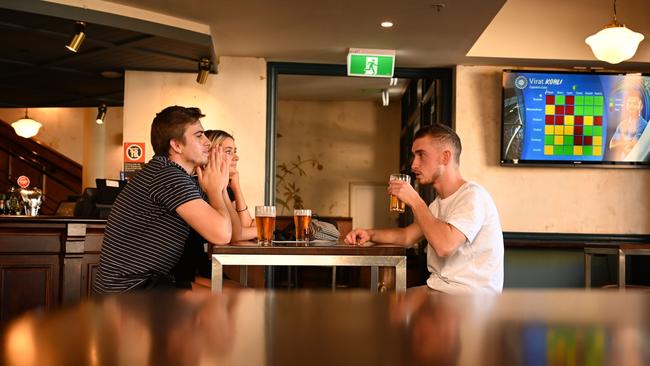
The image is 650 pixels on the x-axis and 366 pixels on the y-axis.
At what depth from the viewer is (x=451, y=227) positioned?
9.37ft

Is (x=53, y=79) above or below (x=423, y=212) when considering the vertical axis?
above

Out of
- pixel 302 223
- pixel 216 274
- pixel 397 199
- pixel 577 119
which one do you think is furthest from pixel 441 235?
pixel 577 119

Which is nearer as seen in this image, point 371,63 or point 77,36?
point 77,36

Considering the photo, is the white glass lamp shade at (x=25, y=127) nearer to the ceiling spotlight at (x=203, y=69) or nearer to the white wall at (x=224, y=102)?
the white wall at (x=224, y=102)

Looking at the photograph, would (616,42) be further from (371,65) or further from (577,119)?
(371,65)

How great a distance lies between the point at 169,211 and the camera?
2666mm

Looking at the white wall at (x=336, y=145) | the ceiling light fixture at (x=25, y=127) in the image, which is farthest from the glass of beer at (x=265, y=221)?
the white wall at (x=336, y=145)

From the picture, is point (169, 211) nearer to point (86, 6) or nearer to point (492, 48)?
point (86, 6)

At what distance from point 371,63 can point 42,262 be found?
3455 millimetres

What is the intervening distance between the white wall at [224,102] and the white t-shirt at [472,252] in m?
4.05

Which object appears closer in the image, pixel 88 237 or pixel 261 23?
pixel 88 237

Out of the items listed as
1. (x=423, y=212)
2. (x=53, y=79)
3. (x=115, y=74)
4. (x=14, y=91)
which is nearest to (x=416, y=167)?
(x=423, y=212)

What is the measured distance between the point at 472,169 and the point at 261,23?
8.10ft

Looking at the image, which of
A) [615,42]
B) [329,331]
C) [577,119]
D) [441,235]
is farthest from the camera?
[577,119]
